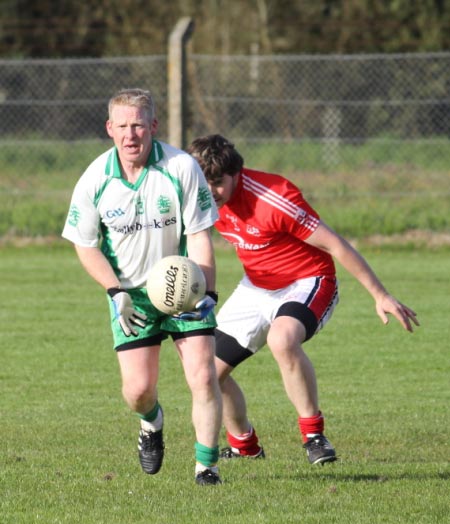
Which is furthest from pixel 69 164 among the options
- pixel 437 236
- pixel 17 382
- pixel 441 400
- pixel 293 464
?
pixel 293 464

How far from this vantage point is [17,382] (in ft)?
31.9

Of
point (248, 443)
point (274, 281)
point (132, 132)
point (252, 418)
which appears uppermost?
point (132, 132)

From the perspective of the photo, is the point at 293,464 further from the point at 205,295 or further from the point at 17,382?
the point at 17,382

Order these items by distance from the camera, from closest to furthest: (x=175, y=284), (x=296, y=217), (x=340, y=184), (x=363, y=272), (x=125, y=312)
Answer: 1. (x=175, y=284)
2. (x=125, y=312)
3. (x=363, y=272)
4. (x=296, y=217)
5. (x=340, y=184)

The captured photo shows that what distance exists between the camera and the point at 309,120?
17.9m

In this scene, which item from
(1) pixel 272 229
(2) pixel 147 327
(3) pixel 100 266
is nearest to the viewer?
(3) pixel 100 266

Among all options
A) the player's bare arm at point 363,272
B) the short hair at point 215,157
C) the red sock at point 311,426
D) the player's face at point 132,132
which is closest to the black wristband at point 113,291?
the player's face at point 132,132

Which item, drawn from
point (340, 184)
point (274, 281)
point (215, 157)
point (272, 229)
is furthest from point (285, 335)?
point (340, 184)

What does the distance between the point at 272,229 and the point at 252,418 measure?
1.91 metres

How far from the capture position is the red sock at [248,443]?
7410mm

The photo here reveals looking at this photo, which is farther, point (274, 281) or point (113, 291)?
point (274, 281)

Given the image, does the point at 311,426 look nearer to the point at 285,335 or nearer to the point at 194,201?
the point at 285,335

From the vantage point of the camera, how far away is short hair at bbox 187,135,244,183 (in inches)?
273

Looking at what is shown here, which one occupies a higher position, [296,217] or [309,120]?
[296,217]
